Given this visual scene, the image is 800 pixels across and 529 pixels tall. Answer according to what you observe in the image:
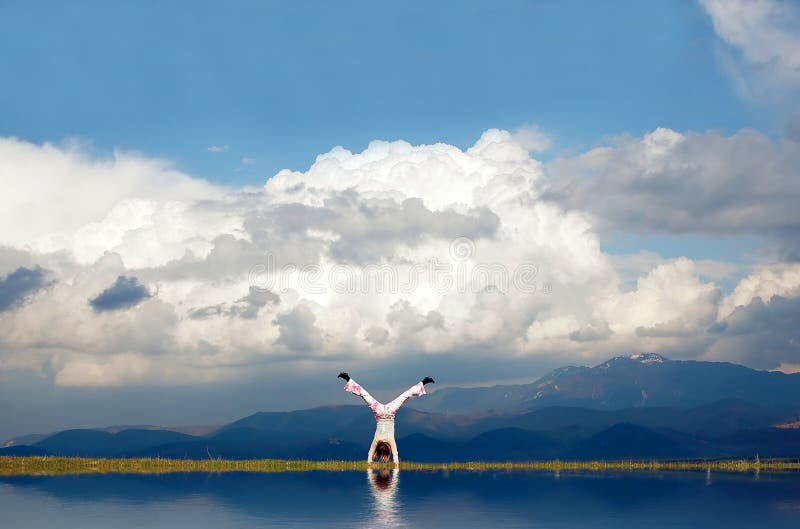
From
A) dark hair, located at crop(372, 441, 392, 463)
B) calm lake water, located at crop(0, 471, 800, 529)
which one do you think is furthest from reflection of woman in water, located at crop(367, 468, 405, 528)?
dark hair, located at crop(372, 441, 392, 463)

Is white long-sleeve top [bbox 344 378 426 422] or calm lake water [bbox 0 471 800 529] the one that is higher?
white long-sleeve top [bbox 344 378 426 422]

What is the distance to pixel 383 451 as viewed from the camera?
127750mm

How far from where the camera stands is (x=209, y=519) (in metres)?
74.1

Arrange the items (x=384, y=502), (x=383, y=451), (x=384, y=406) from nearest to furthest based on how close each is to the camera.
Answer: (x=384, y=502)
(x=384, y=406)
(x=383, y=451)

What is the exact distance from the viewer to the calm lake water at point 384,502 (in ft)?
241

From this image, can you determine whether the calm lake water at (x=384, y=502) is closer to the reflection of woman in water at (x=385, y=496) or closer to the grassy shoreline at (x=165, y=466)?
the reflection of woman in water at (x=385, y=496)

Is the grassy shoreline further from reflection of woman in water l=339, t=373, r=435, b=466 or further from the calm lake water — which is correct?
reflection of woman in water l=339, t=373, r=435, b=466

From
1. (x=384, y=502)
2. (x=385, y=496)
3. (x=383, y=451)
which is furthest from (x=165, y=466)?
(x=384, y=502)

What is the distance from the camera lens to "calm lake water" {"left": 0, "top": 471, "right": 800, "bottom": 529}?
Answer: 73.4 meters

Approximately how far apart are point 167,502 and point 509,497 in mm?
36988

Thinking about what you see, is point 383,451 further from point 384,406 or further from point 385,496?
point 385,496

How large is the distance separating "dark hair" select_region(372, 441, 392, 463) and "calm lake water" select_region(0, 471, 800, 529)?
4.32 m

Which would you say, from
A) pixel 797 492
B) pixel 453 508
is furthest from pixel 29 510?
pixel 797 492

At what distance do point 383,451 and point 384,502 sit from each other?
4225cm
